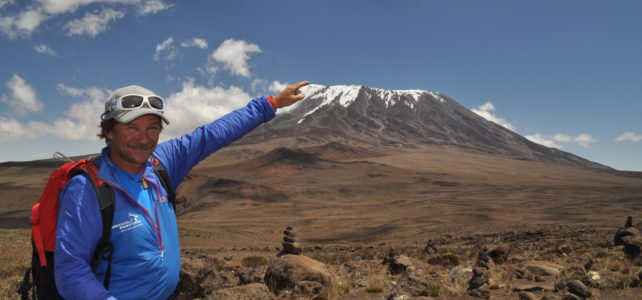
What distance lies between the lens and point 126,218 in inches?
66.8

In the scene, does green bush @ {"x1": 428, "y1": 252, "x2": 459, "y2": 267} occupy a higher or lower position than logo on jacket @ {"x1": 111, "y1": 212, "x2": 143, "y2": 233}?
lower

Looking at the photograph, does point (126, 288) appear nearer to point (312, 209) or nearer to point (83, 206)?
point (83, 206)

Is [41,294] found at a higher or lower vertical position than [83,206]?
lower

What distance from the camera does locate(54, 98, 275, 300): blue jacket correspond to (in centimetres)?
154

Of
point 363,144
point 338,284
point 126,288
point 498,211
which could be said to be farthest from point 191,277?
point 363,144

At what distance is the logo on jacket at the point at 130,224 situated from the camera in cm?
167

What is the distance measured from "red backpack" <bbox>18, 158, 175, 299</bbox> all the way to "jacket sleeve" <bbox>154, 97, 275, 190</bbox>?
1.89ft

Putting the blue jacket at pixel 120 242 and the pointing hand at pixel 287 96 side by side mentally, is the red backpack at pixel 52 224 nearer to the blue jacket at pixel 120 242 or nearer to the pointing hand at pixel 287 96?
the blue jacket at pixel 120 242

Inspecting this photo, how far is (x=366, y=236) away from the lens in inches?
950

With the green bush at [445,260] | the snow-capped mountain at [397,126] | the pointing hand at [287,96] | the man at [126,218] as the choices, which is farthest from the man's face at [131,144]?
the snow-capped mountain at [397,126]

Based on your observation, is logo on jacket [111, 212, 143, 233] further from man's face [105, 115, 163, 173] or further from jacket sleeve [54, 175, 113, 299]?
man's face [105, 115, 163, 173]

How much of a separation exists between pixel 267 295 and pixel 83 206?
3942mm

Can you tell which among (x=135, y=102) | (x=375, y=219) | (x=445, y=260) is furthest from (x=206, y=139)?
(x=375, y=219)

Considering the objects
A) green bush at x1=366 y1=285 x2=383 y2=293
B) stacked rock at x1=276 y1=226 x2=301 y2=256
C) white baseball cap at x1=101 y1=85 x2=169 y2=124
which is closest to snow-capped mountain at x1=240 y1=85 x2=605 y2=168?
stacked rock at x1=276 y1=226 x2=301 y2=256
